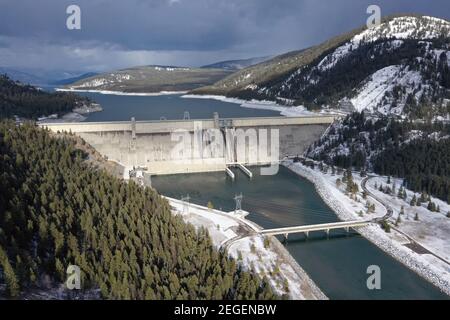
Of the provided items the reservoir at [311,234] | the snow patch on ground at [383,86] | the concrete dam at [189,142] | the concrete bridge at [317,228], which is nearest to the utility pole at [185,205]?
the reservoir at [311,234]

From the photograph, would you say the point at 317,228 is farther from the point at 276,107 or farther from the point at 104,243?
the point at 276,107

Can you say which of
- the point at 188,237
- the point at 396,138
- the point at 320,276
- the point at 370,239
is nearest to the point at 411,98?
the point at 396,138

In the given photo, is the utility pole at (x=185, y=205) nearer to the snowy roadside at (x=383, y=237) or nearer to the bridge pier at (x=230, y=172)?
the bridge pier at (x=230, y=172)

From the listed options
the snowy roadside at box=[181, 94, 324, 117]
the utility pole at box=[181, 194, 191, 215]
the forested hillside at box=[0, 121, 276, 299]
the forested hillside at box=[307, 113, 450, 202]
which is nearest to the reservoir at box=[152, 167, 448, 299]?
the utility pole at box=[181, 194, 191, 215]

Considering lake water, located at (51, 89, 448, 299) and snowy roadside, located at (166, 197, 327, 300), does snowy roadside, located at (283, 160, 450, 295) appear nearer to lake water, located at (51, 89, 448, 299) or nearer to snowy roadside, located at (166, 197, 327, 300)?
lake water, located at (51, 89, 448, 299)

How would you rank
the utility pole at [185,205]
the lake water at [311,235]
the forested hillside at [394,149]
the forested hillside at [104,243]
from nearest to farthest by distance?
1. the forested hillside at [104,243]
2. the lake water at [311,235]
3. the utility pole at [185,205]
4. the forested hillside at [394,149]
